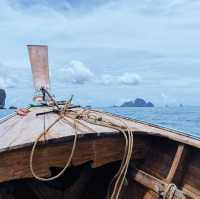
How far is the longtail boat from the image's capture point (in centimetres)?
321

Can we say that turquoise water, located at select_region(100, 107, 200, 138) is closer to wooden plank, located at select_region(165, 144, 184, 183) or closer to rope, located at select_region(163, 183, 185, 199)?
wooden plank, located at select_region(165, 144, 184, 183)

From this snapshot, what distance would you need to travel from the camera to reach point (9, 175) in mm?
3176

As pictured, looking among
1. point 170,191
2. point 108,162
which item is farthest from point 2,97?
point 170,191

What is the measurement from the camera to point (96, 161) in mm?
3523

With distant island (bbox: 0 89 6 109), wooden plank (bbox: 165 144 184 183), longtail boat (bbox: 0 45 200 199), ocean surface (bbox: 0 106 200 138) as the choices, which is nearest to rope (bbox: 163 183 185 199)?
longtail boat (bbox: 0 45 200 199)

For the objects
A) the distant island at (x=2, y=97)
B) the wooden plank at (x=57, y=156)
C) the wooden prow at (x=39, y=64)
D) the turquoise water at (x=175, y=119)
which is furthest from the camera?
the distant island at (x=2, y=97)

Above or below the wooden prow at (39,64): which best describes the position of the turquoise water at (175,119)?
below

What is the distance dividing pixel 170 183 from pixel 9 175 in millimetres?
→ 1722

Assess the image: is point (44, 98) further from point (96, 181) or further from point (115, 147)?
point (115, 147)

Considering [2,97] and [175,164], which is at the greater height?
[175,164]

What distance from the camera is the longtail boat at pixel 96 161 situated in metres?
3.21

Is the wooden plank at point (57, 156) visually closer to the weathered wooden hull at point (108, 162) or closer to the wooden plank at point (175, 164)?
the weathered wooden hull at point (108, 162)

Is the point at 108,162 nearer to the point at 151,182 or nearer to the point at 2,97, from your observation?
the point at 151,182

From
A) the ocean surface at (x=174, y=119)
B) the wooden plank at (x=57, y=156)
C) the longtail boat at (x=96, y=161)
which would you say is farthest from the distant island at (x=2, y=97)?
the wooden plank at (x=57, y=156)
